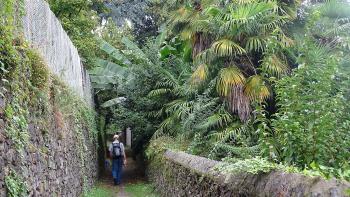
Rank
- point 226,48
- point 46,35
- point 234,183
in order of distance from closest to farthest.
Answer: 1. point 234,183
2. point 46,35
3. point 226,48

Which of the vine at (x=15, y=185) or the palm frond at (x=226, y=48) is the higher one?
the palm frond at (x=226, y=48)

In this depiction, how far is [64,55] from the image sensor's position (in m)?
10.8

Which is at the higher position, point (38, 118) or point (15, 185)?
point (38, 118)

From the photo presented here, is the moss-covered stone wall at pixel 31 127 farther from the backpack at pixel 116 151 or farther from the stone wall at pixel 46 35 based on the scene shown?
the backpack at pixel 116 151

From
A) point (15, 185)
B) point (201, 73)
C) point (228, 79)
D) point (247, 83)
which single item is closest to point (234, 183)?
point (15, 185)

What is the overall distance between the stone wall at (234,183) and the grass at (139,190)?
2842 mm

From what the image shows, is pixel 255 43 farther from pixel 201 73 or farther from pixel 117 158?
pixel 117 158

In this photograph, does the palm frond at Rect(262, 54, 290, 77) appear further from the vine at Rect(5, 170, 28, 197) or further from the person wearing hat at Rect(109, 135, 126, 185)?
the person wearing hat at Rect(109, 135, 126, 185)

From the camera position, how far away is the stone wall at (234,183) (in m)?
2.92

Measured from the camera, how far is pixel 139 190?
47.0 feet

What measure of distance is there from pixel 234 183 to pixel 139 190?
10075 millimetres

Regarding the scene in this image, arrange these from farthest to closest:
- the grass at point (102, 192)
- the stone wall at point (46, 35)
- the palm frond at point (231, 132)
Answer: the grass at point (102, 192) < the palm frond at point (231, 132) < the stone wall at point (46, 35)

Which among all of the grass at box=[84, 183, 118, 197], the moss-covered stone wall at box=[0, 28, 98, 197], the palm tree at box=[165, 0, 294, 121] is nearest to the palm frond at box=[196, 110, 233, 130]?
the palm tree at box=[165, 0, 294, 121]

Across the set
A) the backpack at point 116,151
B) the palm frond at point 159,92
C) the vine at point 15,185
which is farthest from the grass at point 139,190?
the vine at point 15,185
